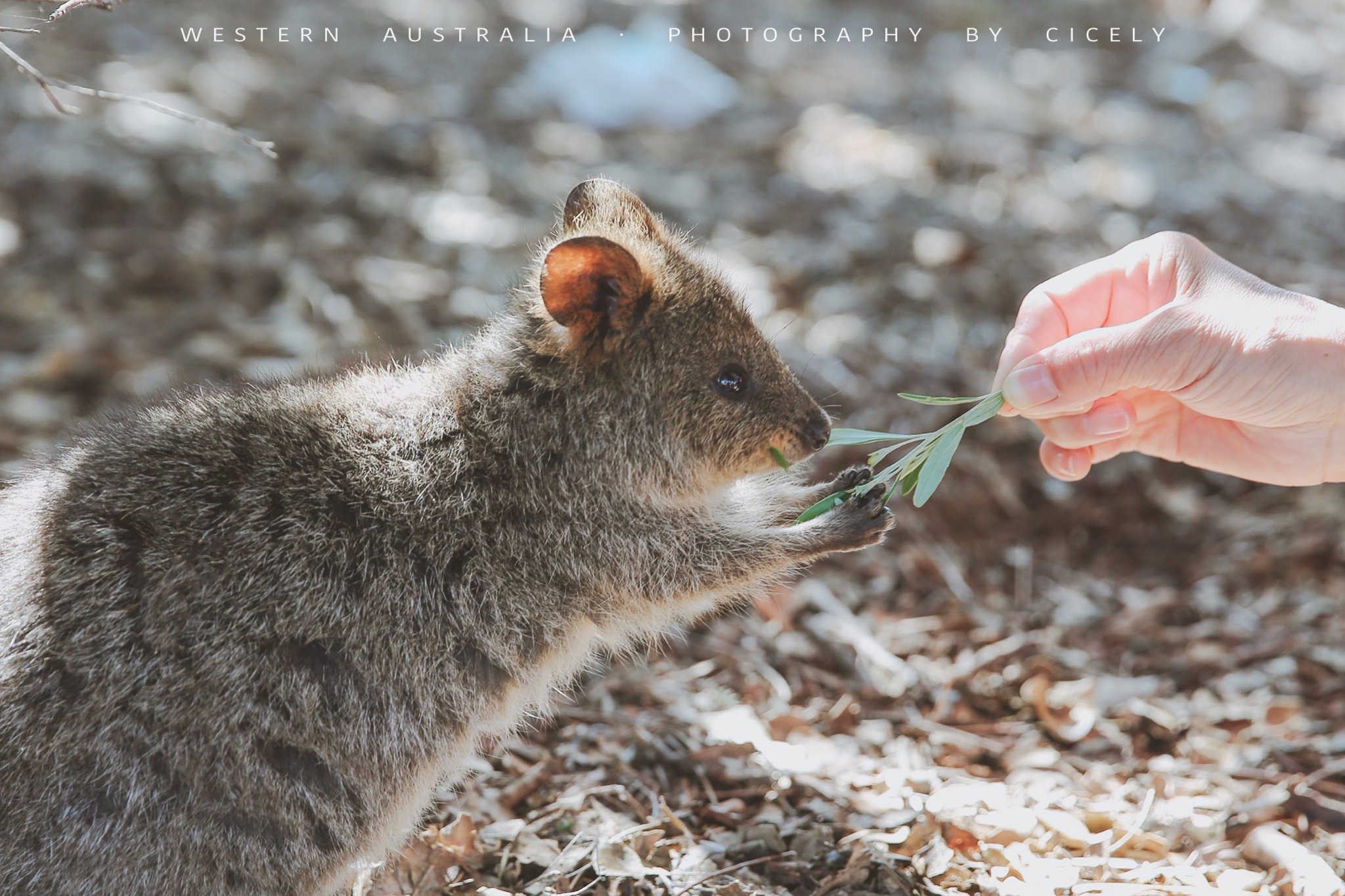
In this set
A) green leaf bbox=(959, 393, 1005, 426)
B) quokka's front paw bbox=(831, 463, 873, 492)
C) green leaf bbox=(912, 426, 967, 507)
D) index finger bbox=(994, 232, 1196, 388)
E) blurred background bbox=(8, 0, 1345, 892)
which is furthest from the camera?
blurred background bbox=(8, 0, 1345, 892)

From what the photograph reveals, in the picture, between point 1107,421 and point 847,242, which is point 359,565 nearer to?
point 1107,421

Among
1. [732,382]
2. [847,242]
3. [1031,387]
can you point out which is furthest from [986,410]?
[847,242]

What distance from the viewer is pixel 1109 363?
2.94 meters

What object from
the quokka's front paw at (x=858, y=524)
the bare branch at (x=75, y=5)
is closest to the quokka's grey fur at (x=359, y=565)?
the quokka's front paw at (x=858, y=524)

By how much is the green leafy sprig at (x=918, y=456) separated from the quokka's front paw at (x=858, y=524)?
31 millimetres

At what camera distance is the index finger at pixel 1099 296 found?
3.27 metres

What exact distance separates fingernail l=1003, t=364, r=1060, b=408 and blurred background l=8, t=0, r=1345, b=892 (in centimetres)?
144

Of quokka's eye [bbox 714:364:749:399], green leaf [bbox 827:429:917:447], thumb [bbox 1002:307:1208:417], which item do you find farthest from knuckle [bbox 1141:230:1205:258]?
quokka's eye [bbox 714:364:749:399]

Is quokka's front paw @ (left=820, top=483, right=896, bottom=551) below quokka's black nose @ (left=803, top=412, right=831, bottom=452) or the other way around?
below

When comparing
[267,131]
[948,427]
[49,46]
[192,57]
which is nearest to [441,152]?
[267,131]

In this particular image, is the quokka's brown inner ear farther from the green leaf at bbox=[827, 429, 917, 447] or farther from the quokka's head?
the green leaf at bbox=[827, 429, 917, 447]

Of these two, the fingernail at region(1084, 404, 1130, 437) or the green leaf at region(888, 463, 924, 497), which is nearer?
the green leaf at region(888, 463, 924, 497)

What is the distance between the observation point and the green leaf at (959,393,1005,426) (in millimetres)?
3166

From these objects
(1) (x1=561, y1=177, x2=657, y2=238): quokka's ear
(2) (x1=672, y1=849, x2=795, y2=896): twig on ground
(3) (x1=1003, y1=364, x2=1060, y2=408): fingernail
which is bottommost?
(2) (x1=672, y1=849, x2=795, y2=896): twig on ground
